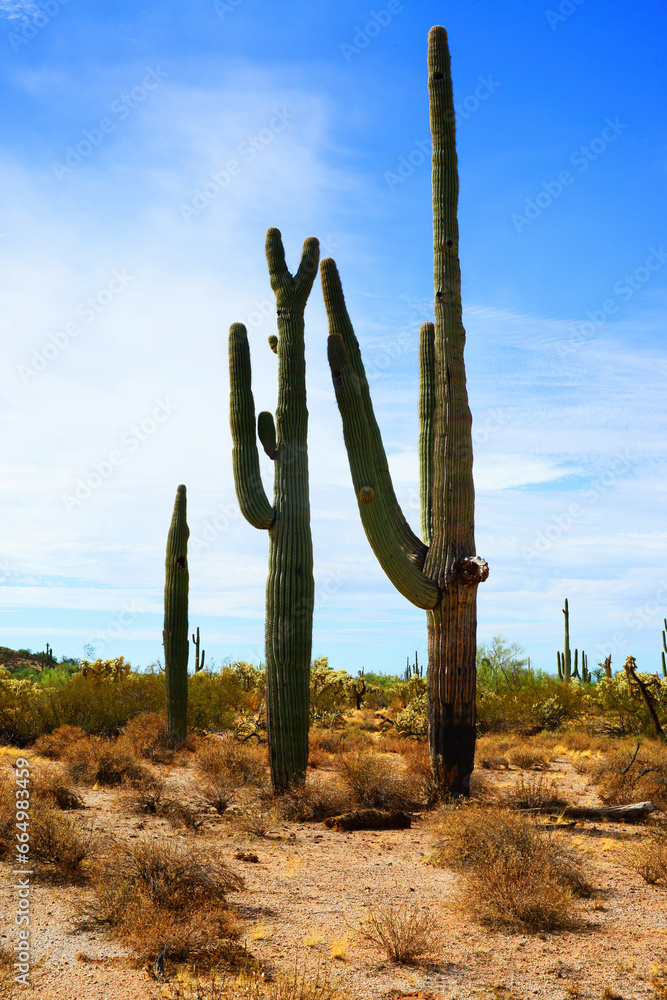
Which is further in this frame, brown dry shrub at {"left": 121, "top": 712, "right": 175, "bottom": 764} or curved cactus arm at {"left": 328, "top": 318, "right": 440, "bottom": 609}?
brown dry shrub at {"left": 121, "top": 712, "right": 175, "bottom": 764}

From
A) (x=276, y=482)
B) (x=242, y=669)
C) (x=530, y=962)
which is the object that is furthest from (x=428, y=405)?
(x=242, y=669)

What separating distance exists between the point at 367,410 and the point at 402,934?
7.39 m

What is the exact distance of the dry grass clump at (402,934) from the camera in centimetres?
552

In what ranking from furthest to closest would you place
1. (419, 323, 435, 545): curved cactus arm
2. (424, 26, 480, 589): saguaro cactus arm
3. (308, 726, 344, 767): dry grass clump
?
(308, 726, 344, 767): dry grass clump
(419, 323, 435, 545): curved cactus arm
(424, 26, 480, 589): saguaro cactus arm

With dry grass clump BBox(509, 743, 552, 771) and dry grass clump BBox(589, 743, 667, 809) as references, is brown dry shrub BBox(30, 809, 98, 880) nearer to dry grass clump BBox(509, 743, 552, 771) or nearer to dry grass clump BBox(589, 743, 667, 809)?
dry grass clump BBox(589, 743, 667, 809)

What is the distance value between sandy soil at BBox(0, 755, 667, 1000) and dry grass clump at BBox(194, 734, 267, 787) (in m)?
3.06

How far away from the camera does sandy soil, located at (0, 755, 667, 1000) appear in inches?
203

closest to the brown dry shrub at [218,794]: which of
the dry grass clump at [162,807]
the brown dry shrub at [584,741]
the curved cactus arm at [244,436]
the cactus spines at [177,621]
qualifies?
the dry grass clump at [162,807]

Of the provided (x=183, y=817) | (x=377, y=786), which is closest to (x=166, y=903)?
(x=183, y=817)

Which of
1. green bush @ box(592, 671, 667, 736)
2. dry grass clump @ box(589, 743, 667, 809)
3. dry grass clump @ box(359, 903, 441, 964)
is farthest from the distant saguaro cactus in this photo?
dry grass clump @ box(359, 903, 441, 964)

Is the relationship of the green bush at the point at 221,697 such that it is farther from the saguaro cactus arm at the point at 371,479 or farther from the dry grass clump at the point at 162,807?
the saguaro cactus arm at the point at 371,479

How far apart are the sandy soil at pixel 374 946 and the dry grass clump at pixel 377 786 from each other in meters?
1.42

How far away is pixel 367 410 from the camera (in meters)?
11.5

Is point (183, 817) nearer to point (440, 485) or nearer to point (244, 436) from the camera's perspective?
point (440, 485)
